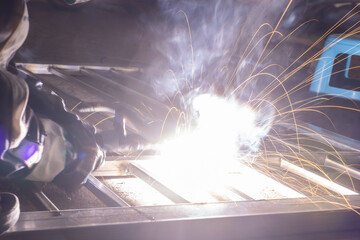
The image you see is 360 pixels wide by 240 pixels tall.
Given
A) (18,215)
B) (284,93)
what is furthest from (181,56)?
(18,215)

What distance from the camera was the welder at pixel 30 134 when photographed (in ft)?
3.17

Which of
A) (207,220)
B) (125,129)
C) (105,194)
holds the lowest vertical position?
(105,194)

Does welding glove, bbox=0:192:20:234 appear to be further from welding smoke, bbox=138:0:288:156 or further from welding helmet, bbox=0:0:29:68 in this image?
welding smoke, bbox=138:0:288:156

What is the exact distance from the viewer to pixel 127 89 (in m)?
3.59

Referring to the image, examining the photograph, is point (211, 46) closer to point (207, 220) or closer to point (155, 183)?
point (155, 183)

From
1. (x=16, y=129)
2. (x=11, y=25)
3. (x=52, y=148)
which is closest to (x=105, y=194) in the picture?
(x=52, y=148)

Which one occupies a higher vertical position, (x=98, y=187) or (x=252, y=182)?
(x=252, y=182)

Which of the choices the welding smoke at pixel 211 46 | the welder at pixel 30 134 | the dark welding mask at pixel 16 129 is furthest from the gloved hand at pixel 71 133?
the welding smoke at pixel 211 46

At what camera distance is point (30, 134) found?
3.55 feet

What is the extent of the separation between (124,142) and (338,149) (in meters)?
1.51

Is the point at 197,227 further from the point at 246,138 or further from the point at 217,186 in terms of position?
the point at 246,138

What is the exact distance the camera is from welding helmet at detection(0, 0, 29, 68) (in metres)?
0.97

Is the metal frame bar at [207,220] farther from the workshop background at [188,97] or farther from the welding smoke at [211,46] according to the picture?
the welding smoke at [211,46]

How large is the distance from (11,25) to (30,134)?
28 centimetres
